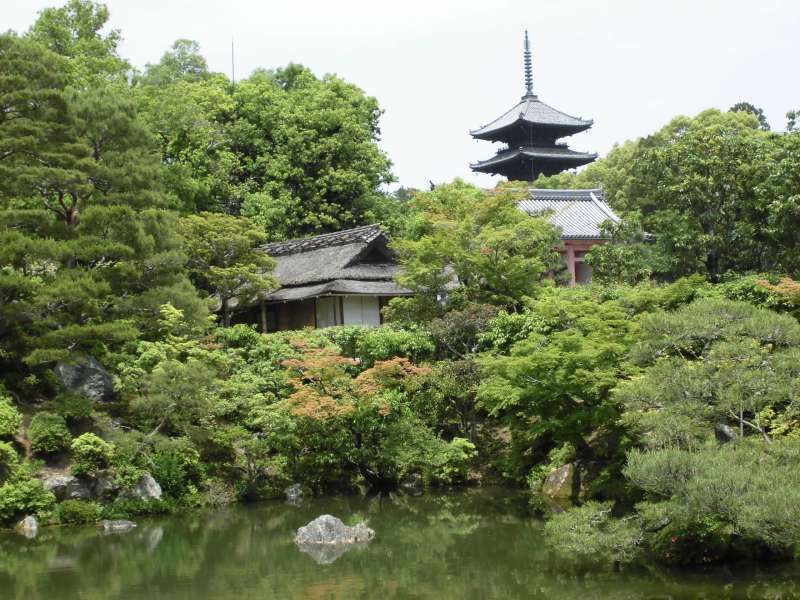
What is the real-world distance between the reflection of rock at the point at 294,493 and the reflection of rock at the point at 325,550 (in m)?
4.68

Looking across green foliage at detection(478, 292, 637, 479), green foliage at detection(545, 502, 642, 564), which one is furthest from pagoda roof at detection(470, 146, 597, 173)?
green foliage at detection(545, 502, 642, 564)

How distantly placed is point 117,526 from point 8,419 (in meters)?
3.14

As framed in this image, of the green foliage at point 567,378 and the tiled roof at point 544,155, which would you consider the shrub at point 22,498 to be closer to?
the green foliage at point 567,378

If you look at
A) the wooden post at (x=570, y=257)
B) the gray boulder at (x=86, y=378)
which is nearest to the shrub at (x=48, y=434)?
the gray boulder at (x=86, y=378)

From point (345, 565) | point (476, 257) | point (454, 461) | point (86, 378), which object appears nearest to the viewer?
point (345, 565)

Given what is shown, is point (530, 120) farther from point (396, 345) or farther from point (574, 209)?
point (396, 345)

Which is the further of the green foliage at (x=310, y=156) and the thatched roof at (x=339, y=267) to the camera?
the green foliage at (x=310, y=156)

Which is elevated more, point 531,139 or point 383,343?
point 531,139

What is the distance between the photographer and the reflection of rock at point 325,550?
13.4 m

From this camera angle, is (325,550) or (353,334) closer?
(325,550)

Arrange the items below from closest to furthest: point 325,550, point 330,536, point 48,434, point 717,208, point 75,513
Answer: point 325,550, point 330,536, point 75,513, point 48,434, point 717,208

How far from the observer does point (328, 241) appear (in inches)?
1099

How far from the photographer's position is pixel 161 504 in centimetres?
1803

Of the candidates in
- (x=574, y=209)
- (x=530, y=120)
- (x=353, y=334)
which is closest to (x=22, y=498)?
(x=353, y=334)
